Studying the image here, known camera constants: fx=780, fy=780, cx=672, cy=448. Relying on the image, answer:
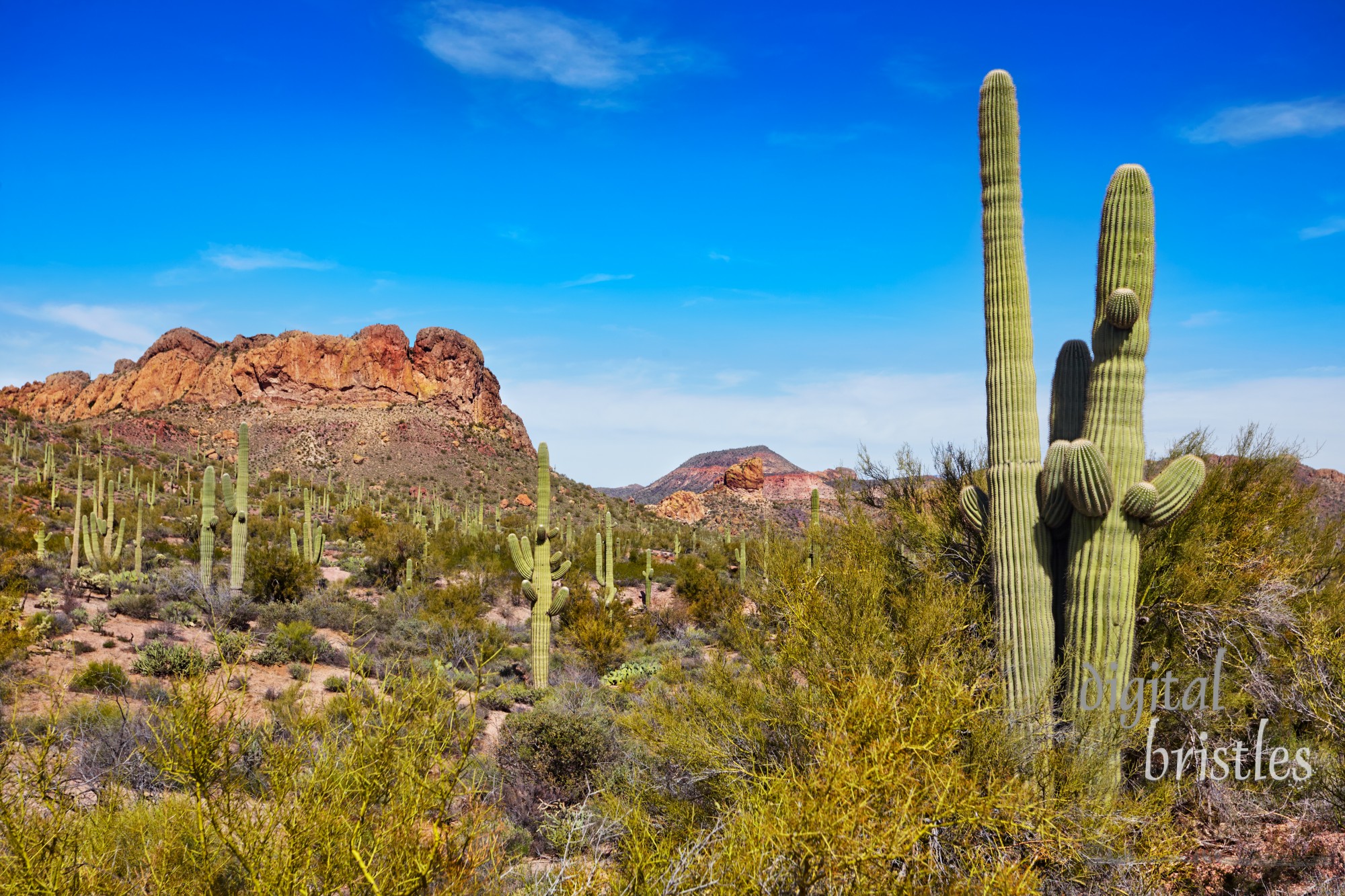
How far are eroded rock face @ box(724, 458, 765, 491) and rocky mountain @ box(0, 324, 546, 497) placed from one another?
1825 centimetres

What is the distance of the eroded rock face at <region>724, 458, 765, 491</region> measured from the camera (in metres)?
72.2

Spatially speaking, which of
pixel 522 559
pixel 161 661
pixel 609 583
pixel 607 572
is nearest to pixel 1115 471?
pixel 522 559

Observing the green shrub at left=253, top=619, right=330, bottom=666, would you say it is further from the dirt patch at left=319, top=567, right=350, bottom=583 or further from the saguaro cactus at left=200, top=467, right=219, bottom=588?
the dirt patch at left=319, top=567, right=350, bottom=583

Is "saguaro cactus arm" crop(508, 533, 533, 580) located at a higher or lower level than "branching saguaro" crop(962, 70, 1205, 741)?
lower

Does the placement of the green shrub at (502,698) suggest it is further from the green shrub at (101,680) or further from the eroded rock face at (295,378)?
the eroded rock face at (295,378)

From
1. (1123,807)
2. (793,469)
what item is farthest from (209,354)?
(1123,807)

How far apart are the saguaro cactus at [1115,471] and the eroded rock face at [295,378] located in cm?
6824

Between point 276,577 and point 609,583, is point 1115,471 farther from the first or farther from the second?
point 276,577

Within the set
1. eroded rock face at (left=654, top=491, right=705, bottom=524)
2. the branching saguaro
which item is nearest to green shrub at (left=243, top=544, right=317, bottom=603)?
the branching saguaro

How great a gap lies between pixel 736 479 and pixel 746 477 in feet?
2.96

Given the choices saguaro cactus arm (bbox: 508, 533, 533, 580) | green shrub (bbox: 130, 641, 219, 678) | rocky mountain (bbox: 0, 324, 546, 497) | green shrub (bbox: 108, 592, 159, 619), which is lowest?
green shrub (bbox: 130, 641, 219, 678)

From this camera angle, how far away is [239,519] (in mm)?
18844

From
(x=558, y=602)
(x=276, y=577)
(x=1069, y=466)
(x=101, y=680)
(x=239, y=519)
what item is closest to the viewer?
(x=1069, y=466)

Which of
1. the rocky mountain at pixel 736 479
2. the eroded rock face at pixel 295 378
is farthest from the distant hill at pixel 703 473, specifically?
the eroded rock face at pixel 295 378
